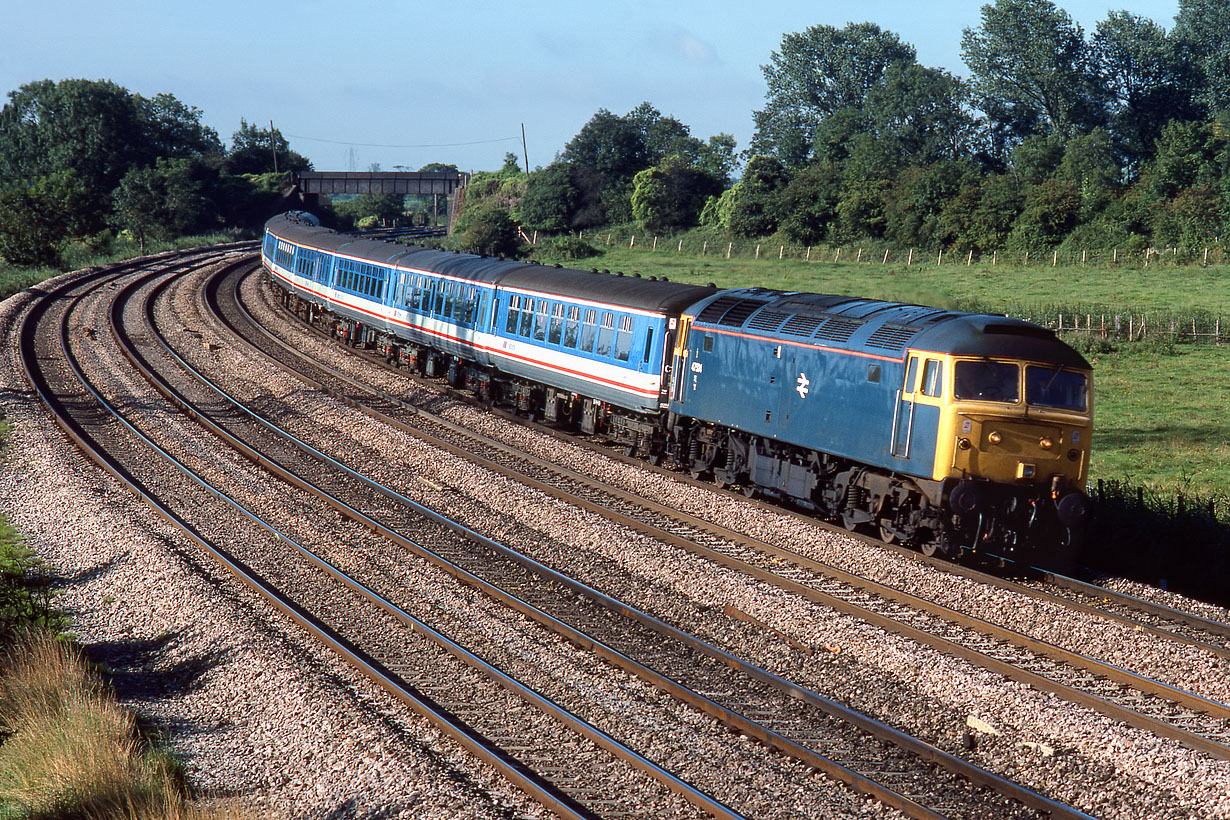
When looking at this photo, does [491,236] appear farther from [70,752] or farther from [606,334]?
[70,752]

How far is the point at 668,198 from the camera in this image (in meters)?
76.2

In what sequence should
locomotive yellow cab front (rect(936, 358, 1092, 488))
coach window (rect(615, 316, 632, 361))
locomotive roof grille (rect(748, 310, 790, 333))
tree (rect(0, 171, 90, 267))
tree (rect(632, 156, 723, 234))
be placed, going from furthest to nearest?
tree (rect(632, 156, 723, 234))
tree (rect(0, 171, 90, 267))
coach window (rect(615, 316, 632, 361))
locomotive roof grille (rect(748, 310, 790, 333))
locomotive yellow cab front (rect(936, 358, 1092, 488))

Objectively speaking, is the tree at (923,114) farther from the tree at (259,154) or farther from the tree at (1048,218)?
the tree at (259,154)

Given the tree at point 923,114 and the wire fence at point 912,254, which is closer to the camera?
the wire fence at point 912,254

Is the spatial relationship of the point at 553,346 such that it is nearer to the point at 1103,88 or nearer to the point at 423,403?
the point at 423,403

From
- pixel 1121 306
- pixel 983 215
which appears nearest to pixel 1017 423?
pixel 1121 306

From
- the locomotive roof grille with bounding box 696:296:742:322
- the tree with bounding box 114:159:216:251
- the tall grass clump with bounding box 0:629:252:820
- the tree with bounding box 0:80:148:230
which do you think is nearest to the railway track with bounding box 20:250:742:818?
the tall grass clump with bounding box 0:629:252:820

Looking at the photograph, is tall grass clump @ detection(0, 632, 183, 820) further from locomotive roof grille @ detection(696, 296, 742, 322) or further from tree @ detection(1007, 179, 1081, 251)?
tree @ detection(1007, 179, 1081, 251)

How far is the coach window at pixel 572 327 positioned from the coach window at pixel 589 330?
26cm

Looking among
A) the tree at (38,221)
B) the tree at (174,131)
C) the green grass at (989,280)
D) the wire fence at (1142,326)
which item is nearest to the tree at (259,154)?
the tree at (174,131)

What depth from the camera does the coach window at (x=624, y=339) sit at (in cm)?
2123

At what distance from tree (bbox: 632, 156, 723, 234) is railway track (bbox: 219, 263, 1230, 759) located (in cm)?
5769

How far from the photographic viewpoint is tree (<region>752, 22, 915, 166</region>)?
10238cm

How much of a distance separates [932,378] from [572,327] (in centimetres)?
1040
